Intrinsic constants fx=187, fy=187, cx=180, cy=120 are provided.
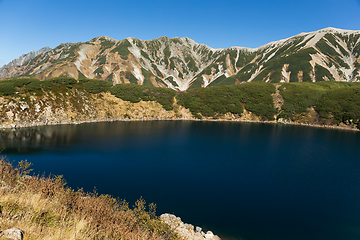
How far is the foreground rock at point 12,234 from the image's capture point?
19.8 ft

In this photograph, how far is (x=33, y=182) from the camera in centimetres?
1241

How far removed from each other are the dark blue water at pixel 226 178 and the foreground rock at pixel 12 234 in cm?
1635

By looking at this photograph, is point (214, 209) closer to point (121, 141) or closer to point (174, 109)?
point (121, 141)

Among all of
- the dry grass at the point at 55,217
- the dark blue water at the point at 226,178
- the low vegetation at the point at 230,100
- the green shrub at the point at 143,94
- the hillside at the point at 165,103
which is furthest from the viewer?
the low vegetation at the point at 230,100

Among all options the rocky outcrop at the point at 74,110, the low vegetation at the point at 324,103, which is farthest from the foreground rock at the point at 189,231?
the low vegetation at the point at 324,103

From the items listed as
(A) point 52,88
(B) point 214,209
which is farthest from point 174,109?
(B) point 214,209

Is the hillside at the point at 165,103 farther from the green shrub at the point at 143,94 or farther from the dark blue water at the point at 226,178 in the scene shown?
the dark blue water at the point at 226,178

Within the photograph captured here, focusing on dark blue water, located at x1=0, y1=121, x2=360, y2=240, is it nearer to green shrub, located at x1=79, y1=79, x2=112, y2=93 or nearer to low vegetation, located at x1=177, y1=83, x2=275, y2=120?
green shrub, located at x1=79, y1=79, x2=112, y2=93

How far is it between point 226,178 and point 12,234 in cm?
2777

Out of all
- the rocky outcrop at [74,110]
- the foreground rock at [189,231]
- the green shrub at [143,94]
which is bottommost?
the foreground rock at [189,231]

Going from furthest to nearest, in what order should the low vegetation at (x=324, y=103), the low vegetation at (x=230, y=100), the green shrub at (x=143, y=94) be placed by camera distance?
the low vegetation at (x=230, y=100) → the green shrub at (x=143, y=94) → the low vegetation at (x=324, y=103)

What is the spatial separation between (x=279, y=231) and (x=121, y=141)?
135 feet

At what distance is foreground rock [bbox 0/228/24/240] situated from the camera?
6030 mm

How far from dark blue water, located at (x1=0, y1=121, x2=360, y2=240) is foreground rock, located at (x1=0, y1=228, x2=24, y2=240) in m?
16.4
